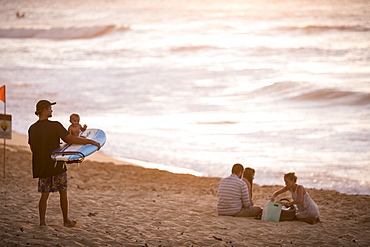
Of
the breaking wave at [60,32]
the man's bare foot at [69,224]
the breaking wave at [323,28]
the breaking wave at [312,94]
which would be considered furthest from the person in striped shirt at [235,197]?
the breaking wave at [60,32]

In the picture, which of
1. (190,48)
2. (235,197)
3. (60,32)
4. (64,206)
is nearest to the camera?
(64,206)

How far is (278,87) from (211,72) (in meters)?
6.56

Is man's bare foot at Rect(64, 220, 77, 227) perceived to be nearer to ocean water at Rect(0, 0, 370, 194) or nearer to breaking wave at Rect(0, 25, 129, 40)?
ocean water at Rect(0, 0, 370, 194)

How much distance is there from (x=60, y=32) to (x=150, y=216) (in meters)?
49.8

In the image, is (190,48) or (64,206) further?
(190,48)

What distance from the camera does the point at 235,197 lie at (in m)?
8.75

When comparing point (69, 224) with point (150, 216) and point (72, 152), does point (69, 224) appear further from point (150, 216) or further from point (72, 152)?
point (150, 216)

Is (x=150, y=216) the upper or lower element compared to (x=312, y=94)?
lower

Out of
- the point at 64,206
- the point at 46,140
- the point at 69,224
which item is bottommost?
the point at 69,224

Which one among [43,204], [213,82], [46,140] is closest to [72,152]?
[46,140]

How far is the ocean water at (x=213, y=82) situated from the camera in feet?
47.9

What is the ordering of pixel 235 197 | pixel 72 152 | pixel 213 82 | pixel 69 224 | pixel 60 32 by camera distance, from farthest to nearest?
pixel 60 32 → pixel 213 82 → pixel 235 197 → pixel 69 224 → pixel 72 152

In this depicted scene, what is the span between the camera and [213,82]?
30.9 meters

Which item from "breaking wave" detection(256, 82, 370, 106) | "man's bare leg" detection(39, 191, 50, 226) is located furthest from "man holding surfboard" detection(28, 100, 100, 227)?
"breaking wave" detection(256, 82, 370, 106)
